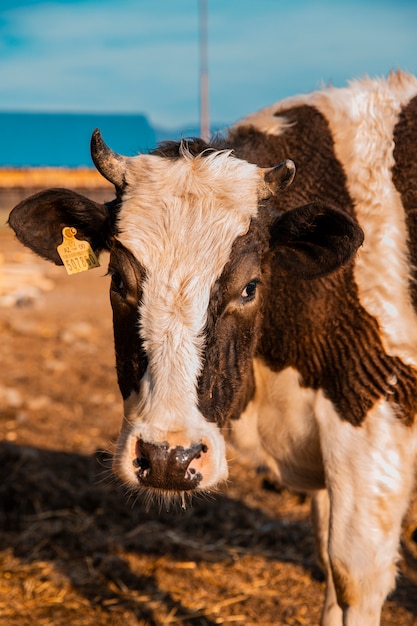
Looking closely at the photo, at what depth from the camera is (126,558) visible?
550cm

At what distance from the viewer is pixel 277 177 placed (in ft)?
11.7

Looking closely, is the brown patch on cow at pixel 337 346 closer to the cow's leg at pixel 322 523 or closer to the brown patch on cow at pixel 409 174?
the brown patch on cow at pixel 409 174

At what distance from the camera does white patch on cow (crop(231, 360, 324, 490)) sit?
401 cm

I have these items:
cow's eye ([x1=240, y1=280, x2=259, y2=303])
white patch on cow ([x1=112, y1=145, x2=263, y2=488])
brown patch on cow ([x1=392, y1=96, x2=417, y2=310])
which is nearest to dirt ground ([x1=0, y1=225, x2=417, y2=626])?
white patch on cow ([x1=112, y1=145, x2=263, y2=488])

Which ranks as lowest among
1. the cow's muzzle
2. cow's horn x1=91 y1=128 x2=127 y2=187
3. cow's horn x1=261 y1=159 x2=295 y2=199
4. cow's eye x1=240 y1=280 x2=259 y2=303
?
the cow's muzzle

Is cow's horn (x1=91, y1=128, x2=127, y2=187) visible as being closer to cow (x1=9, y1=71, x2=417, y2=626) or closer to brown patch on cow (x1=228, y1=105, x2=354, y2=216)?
cow (x1=9, y1=71, x2=417, y2=626)

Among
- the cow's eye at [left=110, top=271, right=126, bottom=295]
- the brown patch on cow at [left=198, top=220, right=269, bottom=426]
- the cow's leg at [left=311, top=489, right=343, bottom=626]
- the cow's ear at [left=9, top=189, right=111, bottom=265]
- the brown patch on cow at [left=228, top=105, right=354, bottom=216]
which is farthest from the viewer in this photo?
the cow's leg at [left=311, top=489, right=343, bottom=626]

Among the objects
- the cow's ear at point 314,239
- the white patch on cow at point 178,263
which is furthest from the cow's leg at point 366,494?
the white patch on cow at point 178,263

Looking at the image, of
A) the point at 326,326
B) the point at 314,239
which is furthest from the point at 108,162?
the point at 326,326

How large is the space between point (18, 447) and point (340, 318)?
412 cm

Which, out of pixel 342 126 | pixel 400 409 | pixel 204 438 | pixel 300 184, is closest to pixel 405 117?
pixel 342 126

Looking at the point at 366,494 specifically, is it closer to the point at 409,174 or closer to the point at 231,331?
the point at 231,331

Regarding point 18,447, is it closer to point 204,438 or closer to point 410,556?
point 410,556

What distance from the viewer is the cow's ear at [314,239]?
3.47 metres
